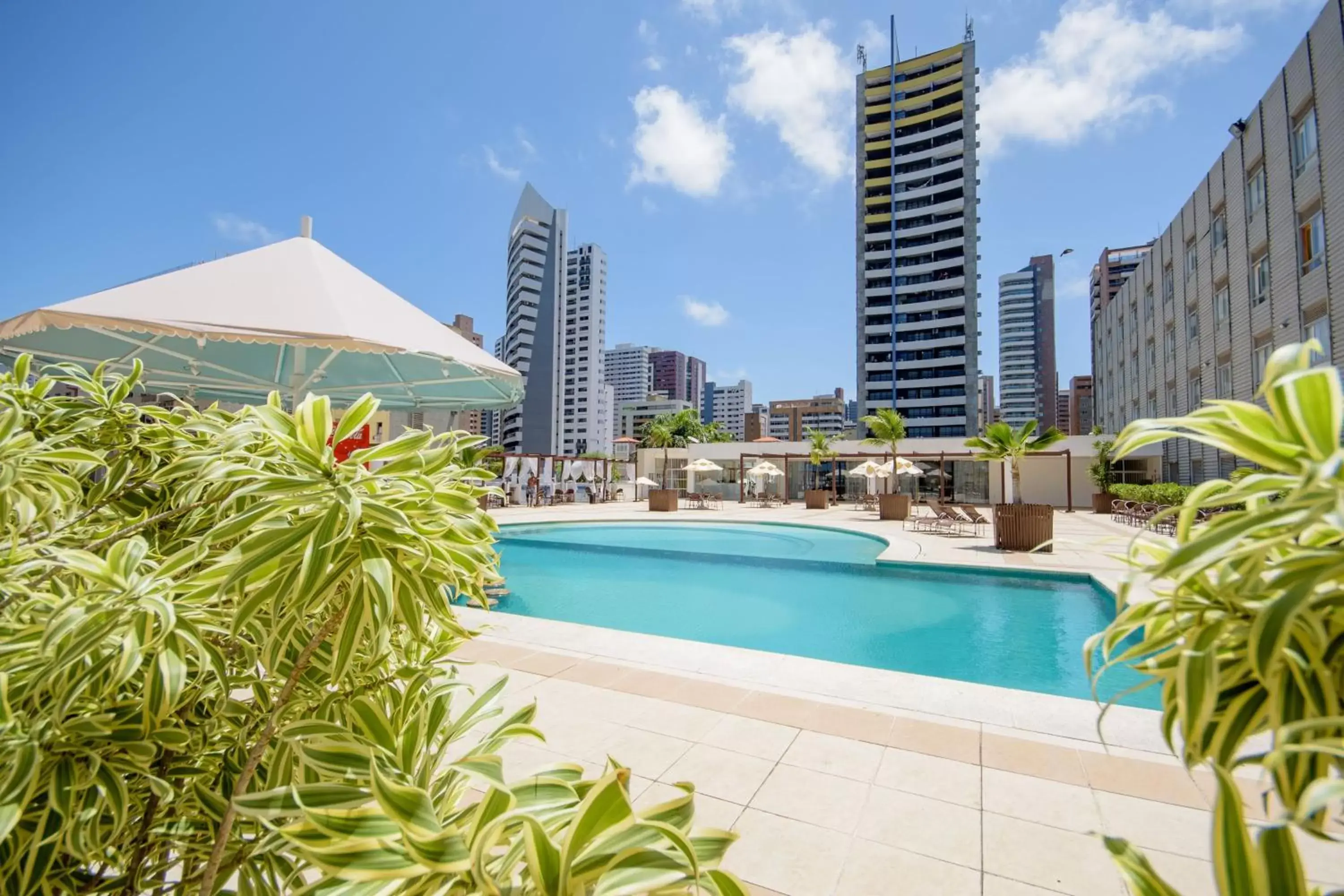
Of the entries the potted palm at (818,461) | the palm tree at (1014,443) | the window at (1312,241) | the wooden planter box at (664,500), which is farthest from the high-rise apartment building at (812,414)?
the palm tree at (1014,443)

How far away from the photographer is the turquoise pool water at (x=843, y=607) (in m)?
6.21

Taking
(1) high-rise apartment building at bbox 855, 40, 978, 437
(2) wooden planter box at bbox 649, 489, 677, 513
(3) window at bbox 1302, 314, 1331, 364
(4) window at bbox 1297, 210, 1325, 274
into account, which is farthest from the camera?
(1) high-rise apartment building at bbox 855, 40, 978, 437

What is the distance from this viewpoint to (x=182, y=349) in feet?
15.9

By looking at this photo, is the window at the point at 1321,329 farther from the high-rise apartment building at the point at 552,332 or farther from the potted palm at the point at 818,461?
the high-rise apartment building at the point at 552,332

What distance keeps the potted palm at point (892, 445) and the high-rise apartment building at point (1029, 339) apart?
424 ft

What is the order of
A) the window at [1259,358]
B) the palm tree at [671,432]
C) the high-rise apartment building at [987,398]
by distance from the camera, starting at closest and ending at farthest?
the window at [1259,358] → the palm tree at [671,432] → the high-rise apartment building at [987,398]

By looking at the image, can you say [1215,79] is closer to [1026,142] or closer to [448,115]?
[1026,142]

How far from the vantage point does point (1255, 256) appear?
1864cm

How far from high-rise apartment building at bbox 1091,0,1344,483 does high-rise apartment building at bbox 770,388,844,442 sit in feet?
244

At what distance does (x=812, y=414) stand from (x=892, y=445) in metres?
102

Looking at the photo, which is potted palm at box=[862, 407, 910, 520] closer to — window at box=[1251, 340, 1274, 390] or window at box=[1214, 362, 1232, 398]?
window at box=[1251, 340, 1274, 390]

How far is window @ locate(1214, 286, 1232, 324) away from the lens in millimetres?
20430

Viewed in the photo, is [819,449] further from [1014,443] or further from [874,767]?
[874,767]

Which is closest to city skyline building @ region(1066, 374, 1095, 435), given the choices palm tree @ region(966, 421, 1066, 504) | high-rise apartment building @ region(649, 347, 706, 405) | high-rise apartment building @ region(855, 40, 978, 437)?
high-rise apartment building @ region(855, 40, 978, 437)
